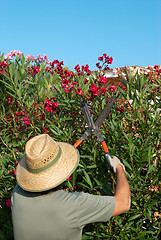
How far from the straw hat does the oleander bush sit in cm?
81

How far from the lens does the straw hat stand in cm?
193

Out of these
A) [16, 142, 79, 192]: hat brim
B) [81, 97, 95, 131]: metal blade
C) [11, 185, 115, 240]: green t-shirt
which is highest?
[81, 97, 95, 131]: metal blade

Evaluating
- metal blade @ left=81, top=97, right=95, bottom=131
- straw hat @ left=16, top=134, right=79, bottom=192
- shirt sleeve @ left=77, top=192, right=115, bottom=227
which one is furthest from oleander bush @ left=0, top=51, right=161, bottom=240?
straw hat @ left=16, top=134, right=79, bottom=192

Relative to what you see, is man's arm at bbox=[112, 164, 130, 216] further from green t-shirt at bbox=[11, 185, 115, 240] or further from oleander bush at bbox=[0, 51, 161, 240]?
oleander bush at bbox=[0, 51, 161, 240]

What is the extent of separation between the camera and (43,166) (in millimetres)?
1947

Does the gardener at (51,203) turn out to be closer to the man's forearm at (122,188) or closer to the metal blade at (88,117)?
the man's forearm at (122,188)

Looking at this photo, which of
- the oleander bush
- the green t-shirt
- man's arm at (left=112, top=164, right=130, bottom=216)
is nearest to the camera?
the green t-shirt

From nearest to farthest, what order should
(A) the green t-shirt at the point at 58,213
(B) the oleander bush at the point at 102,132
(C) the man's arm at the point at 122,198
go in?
1. (A) the green t-shirt at the point at 58,213
2. (C) the man's arm at the point at 122,198
3. (B) the oleander bush at the point at 102,132

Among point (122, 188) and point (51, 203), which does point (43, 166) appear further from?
point (122, 188)

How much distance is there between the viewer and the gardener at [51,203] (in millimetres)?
1915

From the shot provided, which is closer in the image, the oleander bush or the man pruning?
the man pruning

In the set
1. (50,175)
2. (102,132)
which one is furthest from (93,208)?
(102,132)

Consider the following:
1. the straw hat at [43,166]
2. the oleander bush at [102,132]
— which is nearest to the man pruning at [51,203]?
the straw hat at [43,166]

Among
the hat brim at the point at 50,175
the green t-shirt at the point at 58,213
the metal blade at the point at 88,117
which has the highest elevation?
the metal blade at the point at 88,117
